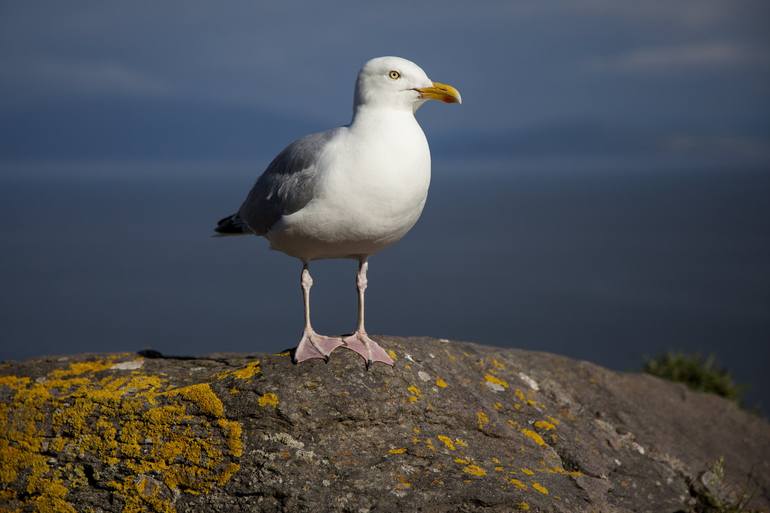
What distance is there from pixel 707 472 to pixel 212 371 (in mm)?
4520

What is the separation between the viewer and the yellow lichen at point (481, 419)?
220 inches

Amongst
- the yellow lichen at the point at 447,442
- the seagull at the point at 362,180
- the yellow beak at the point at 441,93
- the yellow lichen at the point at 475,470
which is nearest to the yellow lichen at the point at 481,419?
the yellow lichen at the point at 447,442

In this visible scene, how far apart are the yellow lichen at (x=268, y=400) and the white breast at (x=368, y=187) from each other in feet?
3.69

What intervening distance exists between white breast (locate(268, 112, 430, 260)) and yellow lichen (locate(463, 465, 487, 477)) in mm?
1700

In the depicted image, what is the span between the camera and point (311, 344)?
18.4 feet

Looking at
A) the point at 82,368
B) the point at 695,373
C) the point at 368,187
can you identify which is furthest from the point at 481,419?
the point at 695,373

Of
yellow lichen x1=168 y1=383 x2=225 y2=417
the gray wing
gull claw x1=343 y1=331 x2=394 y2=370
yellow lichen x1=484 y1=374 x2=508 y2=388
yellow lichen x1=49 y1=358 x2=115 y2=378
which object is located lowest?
yellow lichen x1=484 y1=374 x2=508 y2=388

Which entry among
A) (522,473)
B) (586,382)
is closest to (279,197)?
(522,473)

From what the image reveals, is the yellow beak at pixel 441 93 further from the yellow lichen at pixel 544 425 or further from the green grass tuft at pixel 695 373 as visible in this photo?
the green grass tuft at pixel 695 373

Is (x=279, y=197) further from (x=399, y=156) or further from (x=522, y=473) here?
(x=522, y=473)

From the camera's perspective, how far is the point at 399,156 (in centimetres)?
515

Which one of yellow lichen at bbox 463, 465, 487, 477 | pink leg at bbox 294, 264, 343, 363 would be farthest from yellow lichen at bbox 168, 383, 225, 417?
yellow lichen at bbox 463, 465, 487, 477

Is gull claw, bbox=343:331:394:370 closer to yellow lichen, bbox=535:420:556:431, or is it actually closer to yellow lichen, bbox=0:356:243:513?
yellow lichen, bbox=0:356:243:513

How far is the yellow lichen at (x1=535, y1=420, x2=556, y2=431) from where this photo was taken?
6.13m
